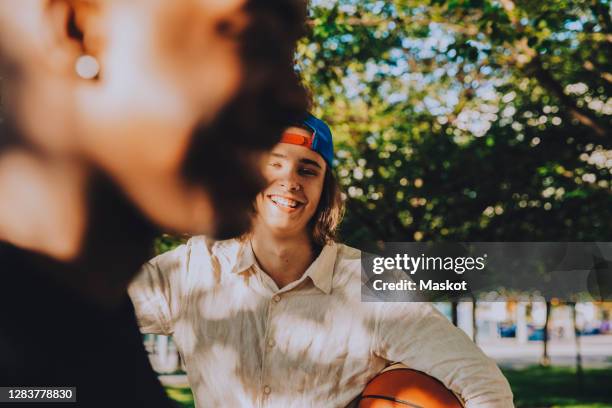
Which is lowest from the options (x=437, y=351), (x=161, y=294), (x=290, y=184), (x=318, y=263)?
(x=437, y=351)

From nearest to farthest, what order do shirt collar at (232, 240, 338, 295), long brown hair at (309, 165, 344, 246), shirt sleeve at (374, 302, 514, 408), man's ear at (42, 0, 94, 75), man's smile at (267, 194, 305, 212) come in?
man's ear at (42, 0, 94, 75) < shirt sleeve at (374, 302, 514, 408) < shirt collar at (232, 240, 338, 295) < man's smile at (267, 194, 305, 212) < long brown hair at (309, 165, 344, 246)

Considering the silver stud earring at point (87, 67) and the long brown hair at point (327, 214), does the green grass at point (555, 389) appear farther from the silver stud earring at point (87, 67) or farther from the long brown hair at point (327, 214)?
the silver stud earring at point (87, 67)

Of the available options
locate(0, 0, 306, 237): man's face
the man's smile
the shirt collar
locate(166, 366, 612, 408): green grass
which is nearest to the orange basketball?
the shirt collar

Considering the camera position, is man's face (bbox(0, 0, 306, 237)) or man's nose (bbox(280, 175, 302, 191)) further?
man's nose (bbox(280, 175, 302, 191))

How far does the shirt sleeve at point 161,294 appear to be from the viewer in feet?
12.0

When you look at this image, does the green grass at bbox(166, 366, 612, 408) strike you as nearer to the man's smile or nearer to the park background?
the park background

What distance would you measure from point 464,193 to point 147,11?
8.69 metres

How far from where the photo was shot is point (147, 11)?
788 mm

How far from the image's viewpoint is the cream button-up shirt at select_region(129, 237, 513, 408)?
3479mm

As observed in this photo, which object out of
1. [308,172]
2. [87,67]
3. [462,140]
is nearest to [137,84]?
[87,67]

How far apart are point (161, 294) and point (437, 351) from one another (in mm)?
1329

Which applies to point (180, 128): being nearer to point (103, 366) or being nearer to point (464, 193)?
point (103, 366)

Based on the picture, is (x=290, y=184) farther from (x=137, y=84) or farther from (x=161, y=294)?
(x=137, y=84)

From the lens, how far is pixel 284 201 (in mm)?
3719
